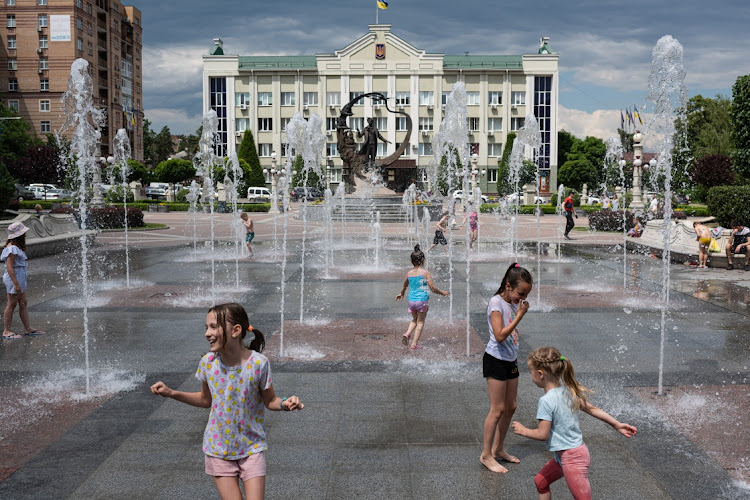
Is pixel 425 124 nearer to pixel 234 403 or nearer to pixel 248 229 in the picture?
pixel 248 229

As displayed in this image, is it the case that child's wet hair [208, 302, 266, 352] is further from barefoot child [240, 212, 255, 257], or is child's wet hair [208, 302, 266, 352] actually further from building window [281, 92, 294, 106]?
building window [281, 92, 294, 106]


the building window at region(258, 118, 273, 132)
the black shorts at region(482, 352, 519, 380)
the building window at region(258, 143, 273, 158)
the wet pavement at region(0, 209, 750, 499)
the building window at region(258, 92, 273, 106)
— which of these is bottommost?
the wet pavement at region(0, 209, 750, 499)

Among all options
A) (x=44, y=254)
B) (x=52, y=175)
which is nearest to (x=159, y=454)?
(x=44, y=254)

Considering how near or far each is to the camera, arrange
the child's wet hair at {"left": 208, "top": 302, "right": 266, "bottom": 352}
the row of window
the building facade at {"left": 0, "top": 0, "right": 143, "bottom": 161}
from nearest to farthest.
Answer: the child's wet hair at {"left": 208, "top": 302, "right": 266, "bottom": 352} → the building facade at {"left": 0, "top": 0, "right": 143, "bottom": 161} → the row of window

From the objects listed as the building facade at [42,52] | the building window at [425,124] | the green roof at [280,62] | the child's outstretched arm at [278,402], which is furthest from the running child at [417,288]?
the green roof at [280,62]

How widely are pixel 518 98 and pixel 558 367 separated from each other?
6901 centimetres

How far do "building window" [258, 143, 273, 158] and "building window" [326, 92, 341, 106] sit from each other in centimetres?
762

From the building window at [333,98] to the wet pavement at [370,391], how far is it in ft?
188

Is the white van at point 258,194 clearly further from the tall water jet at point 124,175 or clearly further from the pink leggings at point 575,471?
the pink leggings at point 575,471

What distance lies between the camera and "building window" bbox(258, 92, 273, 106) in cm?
6919

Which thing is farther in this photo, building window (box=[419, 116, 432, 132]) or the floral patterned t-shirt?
building window (box=[419, 116, 432, 132])

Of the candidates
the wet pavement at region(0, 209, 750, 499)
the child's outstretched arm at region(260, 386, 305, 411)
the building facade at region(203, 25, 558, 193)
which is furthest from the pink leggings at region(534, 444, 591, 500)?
the building facade at region(203, 25, 558, 193)

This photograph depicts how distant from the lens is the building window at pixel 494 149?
228ft

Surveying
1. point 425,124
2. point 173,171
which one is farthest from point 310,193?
point 425,124
